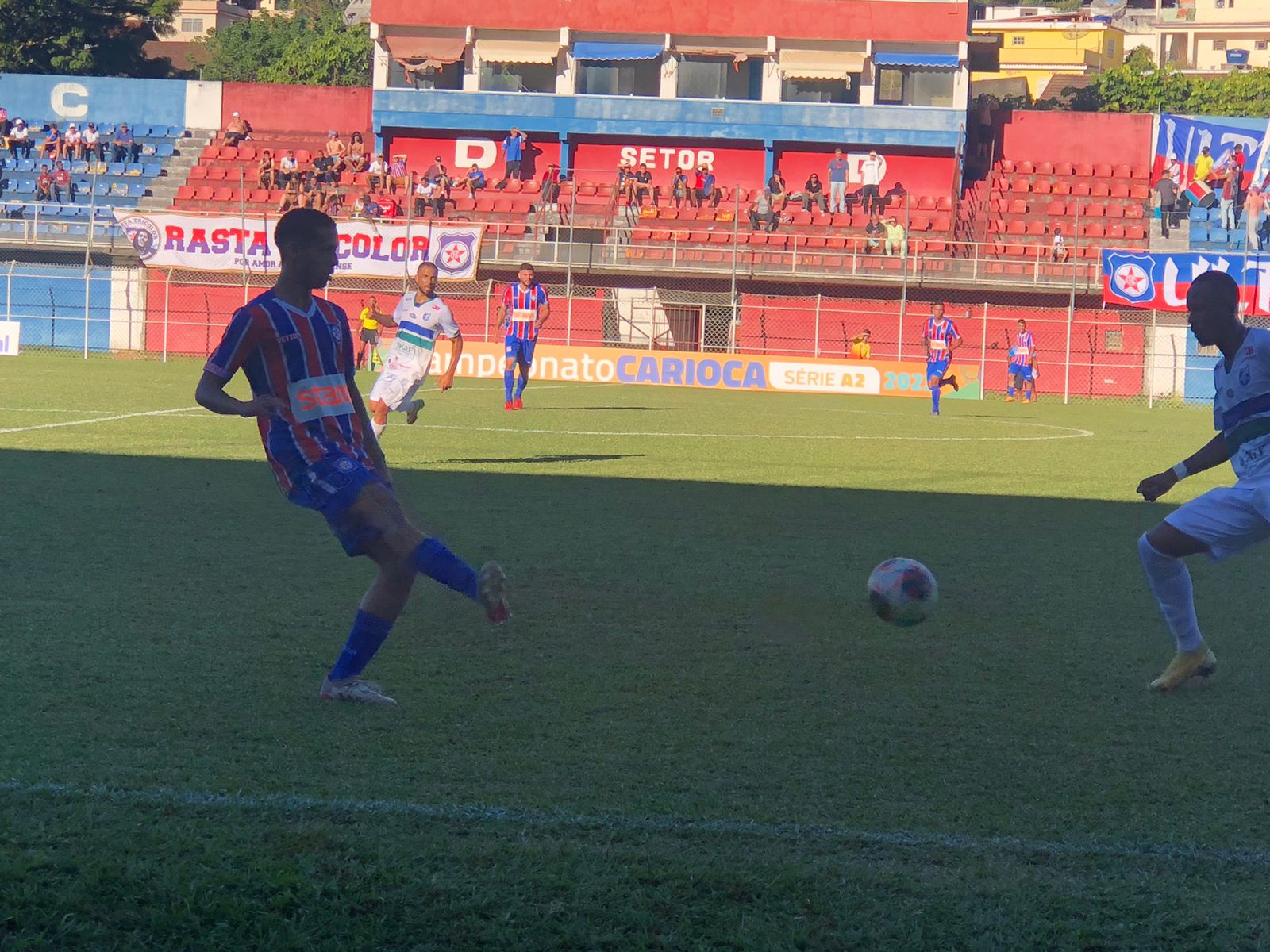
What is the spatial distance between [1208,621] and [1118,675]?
1495 mm

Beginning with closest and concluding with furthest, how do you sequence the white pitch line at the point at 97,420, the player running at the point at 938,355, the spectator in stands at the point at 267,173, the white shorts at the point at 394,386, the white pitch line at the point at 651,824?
the white pitch line at the point at 651,824
the white shorts at the point at 394,386
the white pitch line at the point at 97,420
the player running at the point at 938,355
the spectator in stands at the point at 267,173

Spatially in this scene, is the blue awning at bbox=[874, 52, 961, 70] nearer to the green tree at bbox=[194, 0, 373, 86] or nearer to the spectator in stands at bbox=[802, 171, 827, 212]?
the spectator in stands at bbox=[802, 171, 827, 212]

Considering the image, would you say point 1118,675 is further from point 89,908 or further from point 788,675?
point 89,908

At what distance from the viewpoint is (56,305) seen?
1459 inches

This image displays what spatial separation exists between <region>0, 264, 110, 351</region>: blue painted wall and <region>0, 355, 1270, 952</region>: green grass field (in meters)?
28.5

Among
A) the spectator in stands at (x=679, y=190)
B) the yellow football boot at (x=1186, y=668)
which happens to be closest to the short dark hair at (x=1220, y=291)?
the yellow football boot at (x=1186, y=668)

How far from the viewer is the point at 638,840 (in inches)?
146

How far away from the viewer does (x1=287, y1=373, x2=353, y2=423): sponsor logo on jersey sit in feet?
16.3

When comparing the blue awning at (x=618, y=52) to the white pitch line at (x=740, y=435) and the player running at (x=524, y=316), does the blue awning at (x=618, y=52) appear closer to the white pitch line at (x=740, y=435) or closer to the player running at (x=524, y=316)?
the player running at (x=524, y=316)

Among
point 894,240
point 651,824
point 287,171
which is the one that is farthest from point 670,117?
point 651,824

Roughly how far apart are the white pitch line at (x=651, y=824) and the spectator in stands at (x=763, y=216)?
3459 centimetres

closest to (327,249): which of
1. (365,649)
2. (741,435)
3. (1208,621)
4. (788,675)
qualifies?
(365,649)

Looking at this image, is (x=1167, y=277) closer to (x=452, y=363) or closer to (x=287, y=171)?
(x=287, y=171)

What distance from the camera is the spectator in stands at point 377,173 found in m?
38.9
